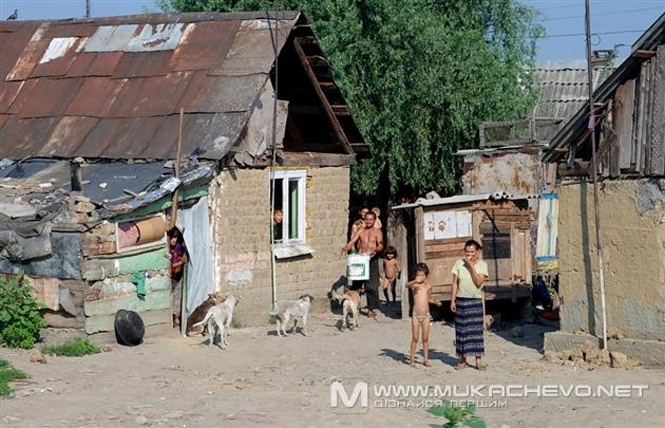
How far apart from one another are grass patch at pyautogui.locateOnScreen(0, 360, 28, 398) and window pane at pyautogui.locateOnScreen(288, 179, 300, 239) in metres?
6.69

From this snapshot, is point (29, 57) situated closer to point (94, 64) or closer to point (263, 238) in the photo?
point (94, 64)

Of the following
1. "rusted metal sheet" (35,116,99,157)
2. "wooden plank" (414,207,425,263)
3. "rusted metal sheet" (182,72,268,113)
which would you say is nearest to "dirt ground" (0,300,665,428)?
"wooden plank" (414,207,425,263)

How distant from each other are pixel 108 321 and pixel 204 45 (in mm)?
5466

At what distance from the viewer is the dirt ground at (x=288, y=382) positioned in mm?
10719

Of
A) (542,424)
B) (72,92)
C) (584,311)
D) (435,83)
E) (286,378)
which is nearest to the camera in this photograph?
(542,424)

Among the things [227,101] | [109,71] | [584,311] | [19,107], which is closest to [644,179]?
[584,311]

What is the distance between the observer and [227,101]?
55.9ft

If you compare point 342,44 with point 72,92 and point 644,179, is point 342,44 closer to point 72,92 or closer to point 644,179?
point 72,92

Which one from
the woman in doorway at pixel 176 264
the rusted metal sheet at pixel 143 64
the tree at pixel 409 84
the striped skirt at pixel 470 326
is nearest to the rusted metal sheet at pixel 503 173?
the tree at pixel 409 84

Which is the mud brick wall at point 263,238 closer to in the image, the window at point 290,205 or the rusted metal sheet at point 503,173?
the window at point 290,205

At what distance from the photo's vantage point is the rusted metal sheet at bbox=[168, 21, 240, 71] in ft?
59.1

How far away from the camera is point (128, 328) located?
14.6 meters

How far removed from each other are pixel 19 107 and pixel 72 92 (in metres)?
1.00

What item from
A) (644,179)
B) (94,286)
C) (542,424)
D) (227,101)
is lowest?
(542,424)
